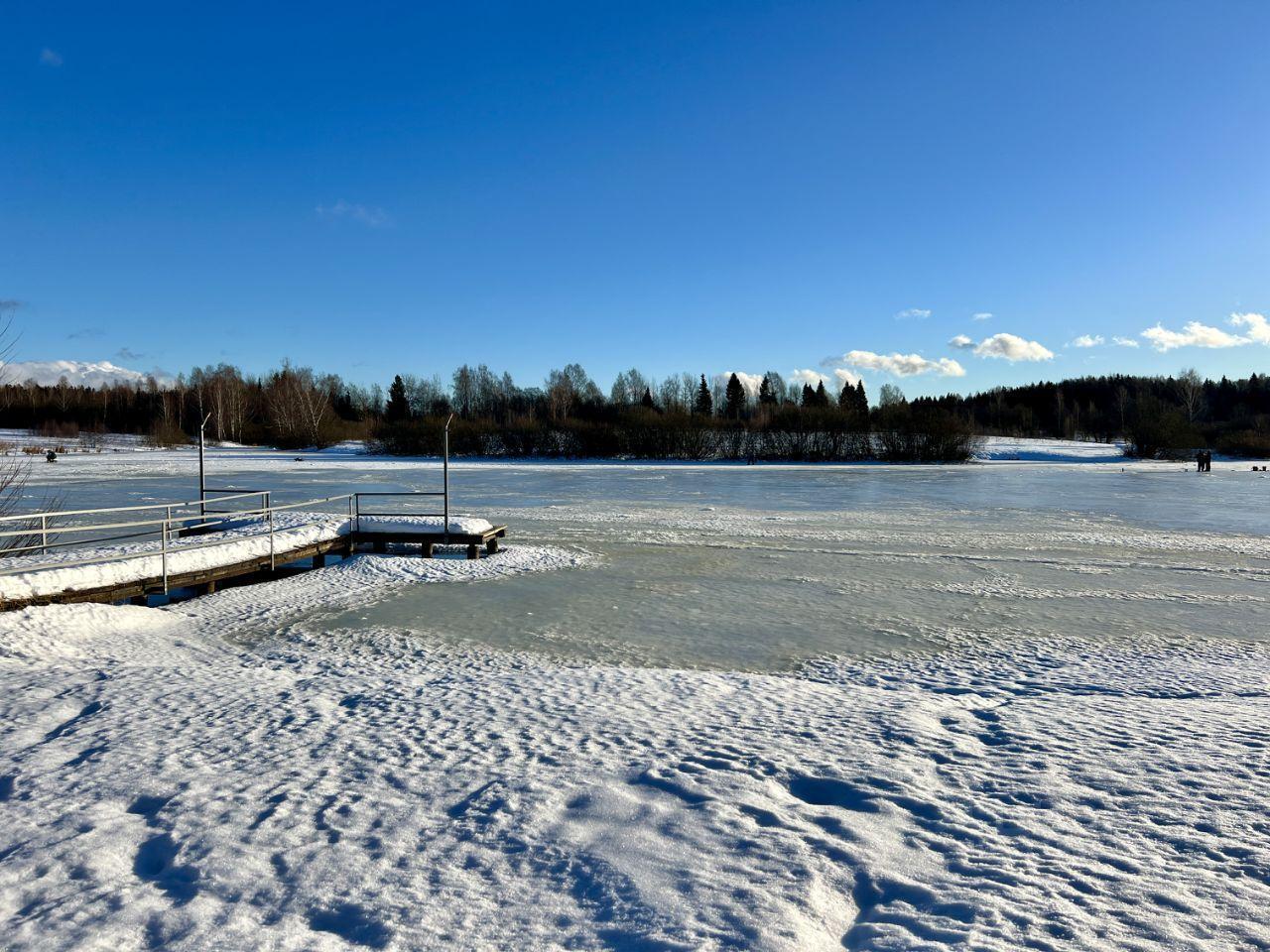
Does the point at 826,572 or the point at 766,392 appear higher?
the point at 766,392

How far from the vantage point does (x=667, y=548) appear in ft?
49.8

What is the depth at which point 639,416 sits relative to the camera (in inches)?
2405

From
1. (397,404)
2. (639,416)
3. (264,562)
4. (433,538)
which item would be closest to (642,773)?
(264,562)

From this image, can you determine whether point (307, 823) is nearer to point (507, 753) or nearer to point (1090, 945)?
point (507, 753)

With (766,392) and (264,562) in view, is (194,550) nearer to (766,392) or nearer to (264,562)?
(264,562)

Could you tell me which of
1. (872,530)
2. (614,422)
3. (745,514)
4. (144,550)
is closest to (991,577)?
(872,530)

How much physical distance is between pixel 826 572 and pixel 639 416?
4904cm

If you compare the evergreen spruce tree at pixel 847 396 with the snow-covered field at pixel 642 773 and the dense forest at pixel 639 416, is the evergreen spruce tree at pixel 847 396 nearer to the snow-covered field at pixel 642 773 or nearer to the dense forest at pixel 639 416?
the dense forest at pixel 639 416

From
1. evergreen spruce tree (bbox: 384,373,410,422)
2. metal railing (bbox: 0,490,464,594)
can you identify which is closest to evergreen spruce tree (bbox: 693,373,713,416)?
evergreen spruce tree (bbox: 384,373,410,422)

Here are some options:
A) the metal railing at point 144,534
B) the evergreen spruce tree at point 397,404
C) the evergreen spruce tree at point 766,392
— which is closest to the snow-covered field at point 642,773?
the metal railing at point 144,534

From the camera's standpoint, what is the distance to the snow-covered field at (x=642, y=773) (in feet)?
10.2

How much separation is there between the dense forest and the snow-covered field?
29.8ft

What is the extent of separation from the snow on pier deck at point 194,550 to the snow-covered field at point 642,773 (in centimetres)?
78

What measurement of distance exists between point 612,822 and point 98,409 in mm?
118551
